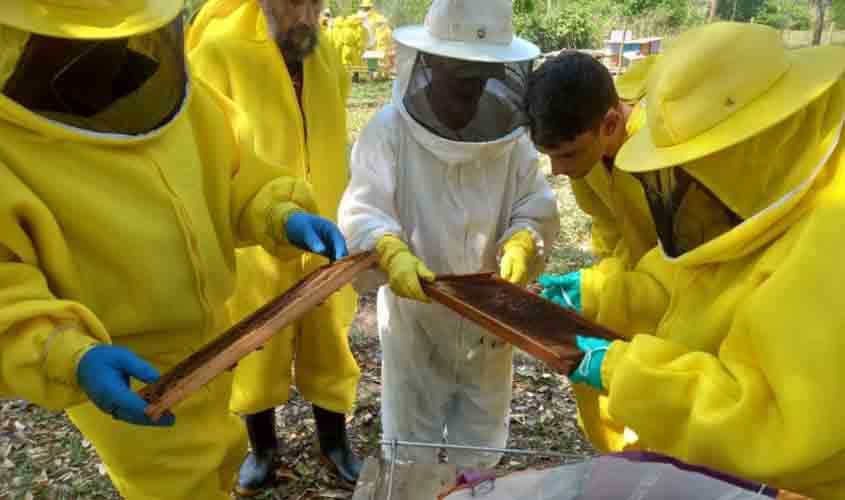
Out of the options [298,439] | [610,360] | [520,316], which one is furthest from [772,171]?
[298,439]

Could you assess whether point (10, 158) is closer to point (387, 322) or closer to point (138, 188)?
point (138, 188)

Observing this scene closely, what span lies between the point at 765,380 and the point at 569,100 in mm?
1391

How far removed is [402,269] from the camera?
2762mm

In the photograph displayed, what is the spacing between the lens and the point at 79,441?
14.7 ft

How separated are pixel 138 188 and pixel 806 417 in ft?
6.80

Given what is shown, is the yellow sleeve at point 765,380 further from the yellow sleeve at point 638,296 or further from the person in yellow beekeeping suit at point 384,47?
the person in yellow beekeeping suit at point 384,47

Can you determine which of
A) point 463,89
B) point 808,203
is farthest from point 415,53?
point 808,203

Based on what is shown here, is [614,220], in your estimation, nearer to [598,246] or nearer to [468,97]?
[598,246]

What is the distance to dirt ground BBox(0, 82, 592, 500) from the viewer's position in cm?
411

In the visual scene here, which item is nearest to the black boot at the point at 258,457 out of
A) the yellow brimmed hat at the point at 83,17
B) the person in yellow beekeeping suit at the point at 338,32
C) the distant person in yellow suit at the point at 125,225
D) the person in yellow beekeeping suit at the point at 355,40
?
the distant person in yellow suit at the point at 125,225

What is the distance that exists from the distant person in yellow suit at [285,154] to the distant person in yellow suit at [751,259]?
2008 millimetres

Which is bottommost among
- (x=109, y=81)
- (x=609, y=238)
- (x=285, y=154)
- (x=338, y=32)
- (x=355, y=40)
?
(x=355, y=40)

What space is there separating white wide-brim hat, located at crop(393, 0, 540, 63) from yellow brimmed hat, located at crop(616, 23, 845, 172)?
115 cm

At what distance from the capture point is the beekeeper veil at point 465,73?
2.98m
